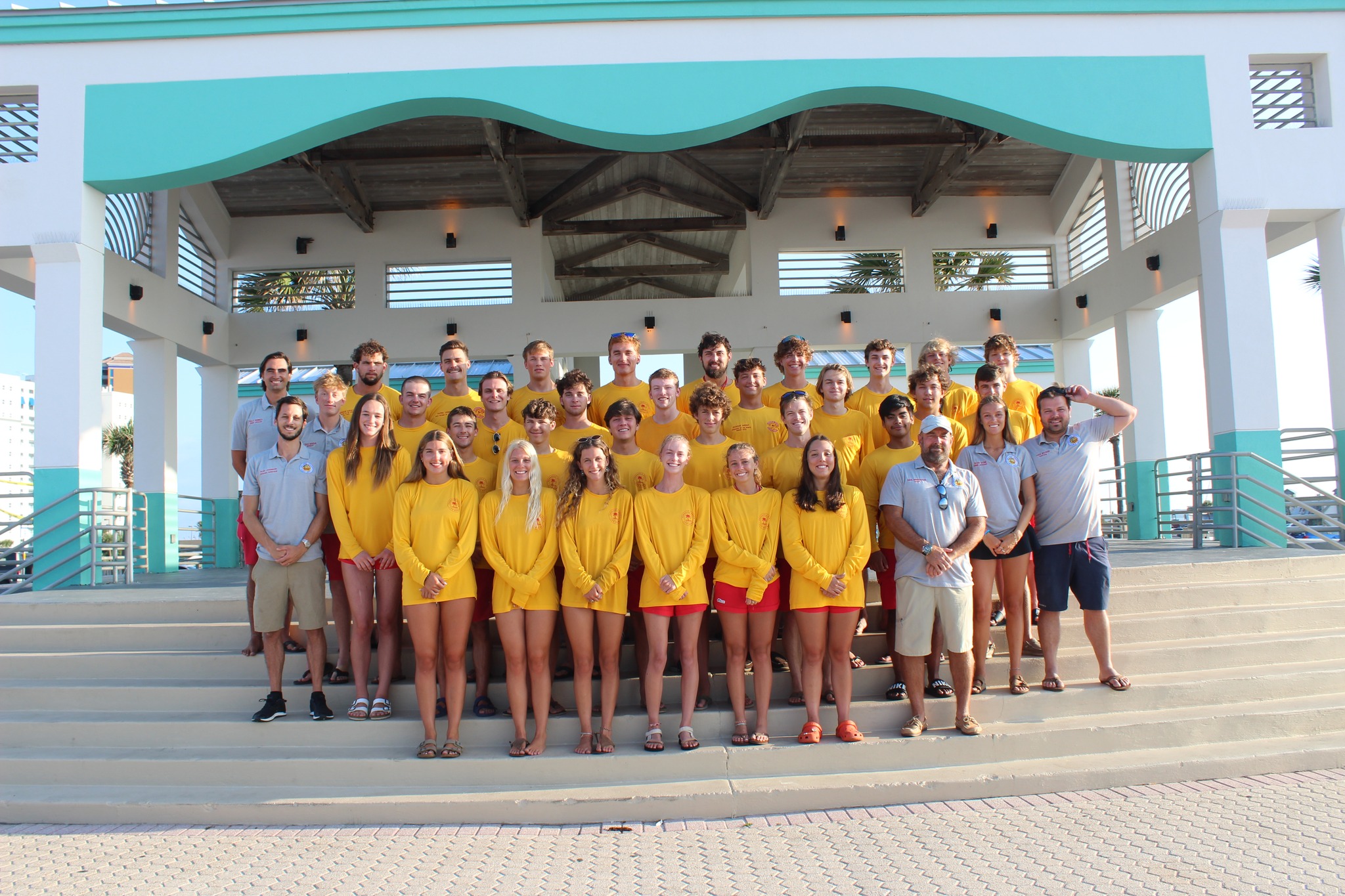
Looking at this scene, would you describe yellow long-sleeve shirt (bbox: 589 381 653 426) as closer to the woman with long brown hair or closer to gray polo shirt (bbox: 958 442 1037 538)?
the woman with long brown hair

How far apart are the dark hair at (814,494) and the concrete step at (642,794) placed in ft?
3.74

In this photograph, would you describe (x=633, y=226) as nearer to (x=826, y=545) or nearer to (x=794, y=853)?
(x=826, y=545)

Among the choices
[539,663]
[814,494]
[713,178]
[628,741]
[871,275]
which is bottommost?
[628,741]

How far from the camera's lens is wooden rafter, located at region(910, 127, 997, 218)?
34.4 ft

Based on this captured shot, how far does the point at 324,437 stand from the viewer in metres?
4.91

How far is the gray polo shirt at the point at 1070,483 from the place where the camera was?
15.4 feet

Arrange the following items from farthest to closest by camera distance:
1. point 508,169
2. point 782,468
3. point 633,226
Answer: point 633,226 < point 508,169 < point 782,468

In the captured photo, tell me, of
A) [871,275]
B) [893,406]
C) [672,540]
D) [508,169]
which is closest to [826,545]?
[672,540]

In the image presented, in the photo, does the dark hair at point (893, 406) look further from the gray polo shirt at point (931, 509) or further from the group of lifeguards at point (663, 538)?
the gray polo shirt at point (931, 509)

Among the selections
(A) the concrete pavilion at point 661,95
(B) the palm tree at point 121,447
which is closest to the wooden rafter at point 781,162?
(A) the concrete pavilion at point 661,95

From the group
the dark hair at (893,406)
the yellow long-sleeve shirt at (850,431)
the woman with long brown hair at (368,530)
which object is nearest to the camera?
the woman with long brown hair at (368,530)

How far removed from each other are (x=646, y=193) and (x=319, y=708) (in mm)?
9680

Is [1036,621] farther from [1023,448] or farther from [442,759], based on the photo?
[442,759]

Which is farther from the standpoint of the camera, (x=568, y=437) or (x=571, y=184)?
(x=571, y=184)
